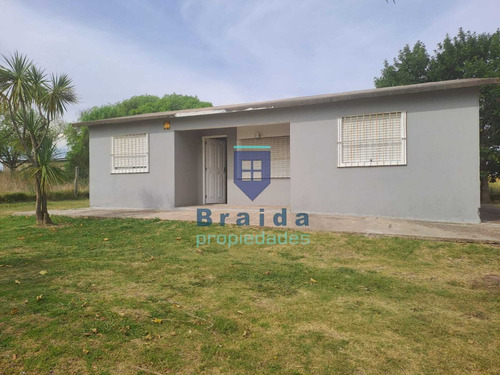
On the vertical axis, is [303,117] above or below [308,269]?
above

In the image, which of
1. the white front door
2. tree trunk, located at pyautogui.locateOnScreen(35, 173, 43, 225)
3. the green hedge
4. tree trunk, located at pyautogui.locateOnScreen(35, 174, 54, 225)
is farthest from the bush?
the green hedge

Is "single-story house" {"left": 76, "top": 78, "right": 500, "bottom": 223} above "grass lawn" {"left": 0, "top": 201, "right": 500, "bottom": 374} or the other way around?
above

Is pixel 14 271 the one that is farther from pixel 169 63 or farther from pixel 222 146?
pixel 169 63

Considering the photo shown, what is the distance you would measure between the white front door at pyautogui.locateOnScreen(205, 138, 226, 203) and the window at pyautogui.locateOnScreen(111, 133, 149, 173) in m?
2.08

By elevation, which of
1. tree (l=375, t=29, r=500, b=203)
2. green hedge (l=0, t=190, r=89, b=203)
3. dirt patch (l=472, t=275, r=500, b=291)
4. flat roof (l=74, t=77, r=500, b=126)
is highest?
tree (l=375, t=29, r=500, b=203)

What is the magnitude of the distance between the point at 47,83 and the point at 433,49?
19956 millimetres

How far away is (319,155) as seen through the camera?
884 cm

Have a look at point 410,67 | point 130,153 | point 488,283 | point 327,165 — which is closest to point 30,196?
point 130,153

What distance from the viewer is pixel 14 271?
4.45 metres

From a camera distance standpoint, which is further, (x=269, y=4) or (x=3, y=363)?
(x=269, y=4)

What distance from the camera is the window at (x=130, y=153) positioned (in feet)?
36.7

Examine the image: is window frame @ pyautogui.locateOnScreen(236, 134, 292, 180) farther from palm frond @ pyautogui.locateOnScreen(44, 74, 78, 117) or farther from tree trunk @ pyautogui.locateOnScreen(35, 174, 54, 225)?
tree trunk @ pyautogui.locateOnScreen(35, 174, 54, 225)

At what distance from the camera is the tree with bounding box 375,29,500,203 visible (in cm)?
1634

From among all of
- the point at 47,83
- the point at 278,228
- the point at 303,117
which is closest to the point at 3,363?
the point at 278,228
